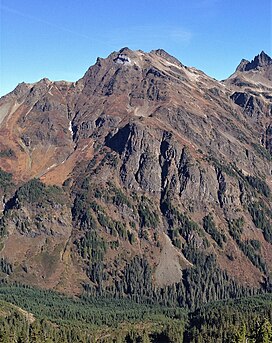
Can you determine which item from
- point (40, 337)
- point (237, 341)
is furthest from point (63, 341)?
point (237, 341)

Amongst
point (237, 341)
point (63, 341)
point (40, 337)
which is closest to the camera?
point (237, 341)

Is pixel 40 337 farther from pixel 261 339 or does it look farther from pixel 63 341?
pixel 261 339

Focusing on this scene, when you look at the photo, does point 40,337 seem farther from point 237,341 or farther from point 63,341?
point 237,341

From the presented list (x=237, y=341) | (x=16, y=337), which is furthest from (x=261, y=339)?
(x=16, y=337)

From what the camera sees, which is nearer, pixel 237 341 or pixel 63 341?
pixel 237 341

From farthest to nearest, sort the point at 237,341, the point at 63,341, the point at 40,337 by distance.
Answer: the point at 63,341
the point at 40,337
the point at 237,341

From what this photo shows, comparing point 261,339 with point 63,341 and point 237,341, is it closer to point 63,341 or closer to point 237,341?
point 237,341

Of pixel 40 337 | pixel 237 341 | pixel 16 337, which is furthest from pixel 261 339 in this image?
pixel 16 337
